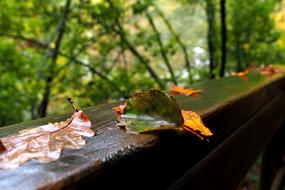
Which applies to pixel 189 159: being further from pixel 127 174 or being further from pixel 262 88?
pixel 262 88

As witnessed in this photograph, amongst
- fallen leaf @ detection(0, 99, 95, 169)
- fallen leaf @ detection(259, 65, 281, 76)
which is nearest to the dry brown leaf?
fallen leaf @ detection(0, 99, 95, 169)

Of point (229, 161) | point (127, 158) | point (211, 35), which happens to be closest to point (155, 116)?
point (127, 158)

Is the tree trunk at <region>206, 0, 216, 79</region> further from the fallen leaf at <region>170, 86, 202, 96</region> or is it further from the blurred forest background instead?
the fallen leaf at <region>170, 86, 202, 96</region>

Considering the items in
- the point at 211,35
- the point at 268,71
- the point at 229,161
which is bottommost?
the point at 229,161

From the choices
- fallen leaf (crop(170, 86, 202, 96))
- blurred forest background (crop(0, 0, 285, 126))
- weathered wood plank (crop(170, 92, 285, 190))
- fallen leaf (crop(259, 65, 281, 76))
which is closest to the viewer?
weathered wood plank (crop(170, 92, 285, 190))

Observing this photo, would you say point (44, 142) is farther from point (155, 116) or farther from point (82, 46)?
point (82, 46)
